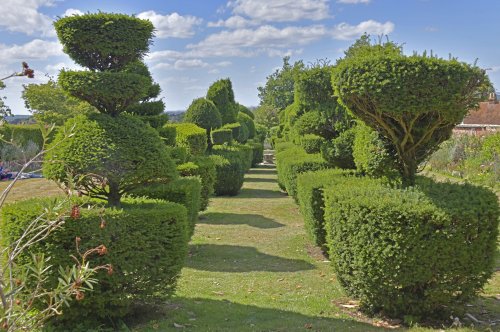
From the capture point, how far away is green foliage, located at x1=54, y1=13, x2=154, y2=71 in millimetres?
6344

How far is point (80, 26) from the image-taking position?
6324 millimetres

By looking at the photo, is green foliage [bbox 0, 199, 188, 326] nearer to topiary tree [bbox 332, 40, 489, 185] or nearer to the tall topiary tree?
the tall topiary tree

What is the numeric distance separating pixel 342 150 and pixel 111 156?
6.54m

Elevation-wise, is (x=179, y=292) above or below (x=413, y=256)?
below

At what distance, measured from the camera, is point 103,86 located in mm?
6051

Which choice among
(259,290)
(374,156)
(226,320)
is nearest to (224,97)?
(374,156)

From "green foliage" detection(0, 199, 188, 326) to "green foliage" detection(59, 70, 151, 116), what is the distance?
56.4 inches

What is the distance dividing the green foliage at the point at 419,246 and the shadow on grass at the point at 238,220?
7460 millimetres

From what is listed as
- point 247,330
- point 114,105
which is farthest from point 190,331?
point 114,105

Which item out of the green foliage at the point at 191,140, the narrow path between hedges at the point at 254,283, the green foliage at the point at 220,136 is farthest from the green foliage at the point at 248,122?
the narrow path between hedges at the point at 254,283

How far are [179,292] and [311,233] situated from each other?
3.76m

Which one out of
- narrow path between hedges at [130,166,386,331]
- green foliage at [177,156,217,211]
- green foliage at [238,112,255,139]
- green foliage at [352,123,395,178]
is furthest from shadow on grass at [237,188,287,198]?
green foliage at [238,112,255,139]

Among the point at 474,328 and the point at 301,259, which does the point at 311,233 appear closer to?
the point at 301,259

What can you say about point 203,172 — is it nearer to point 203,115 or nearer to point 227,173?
point 227,173
